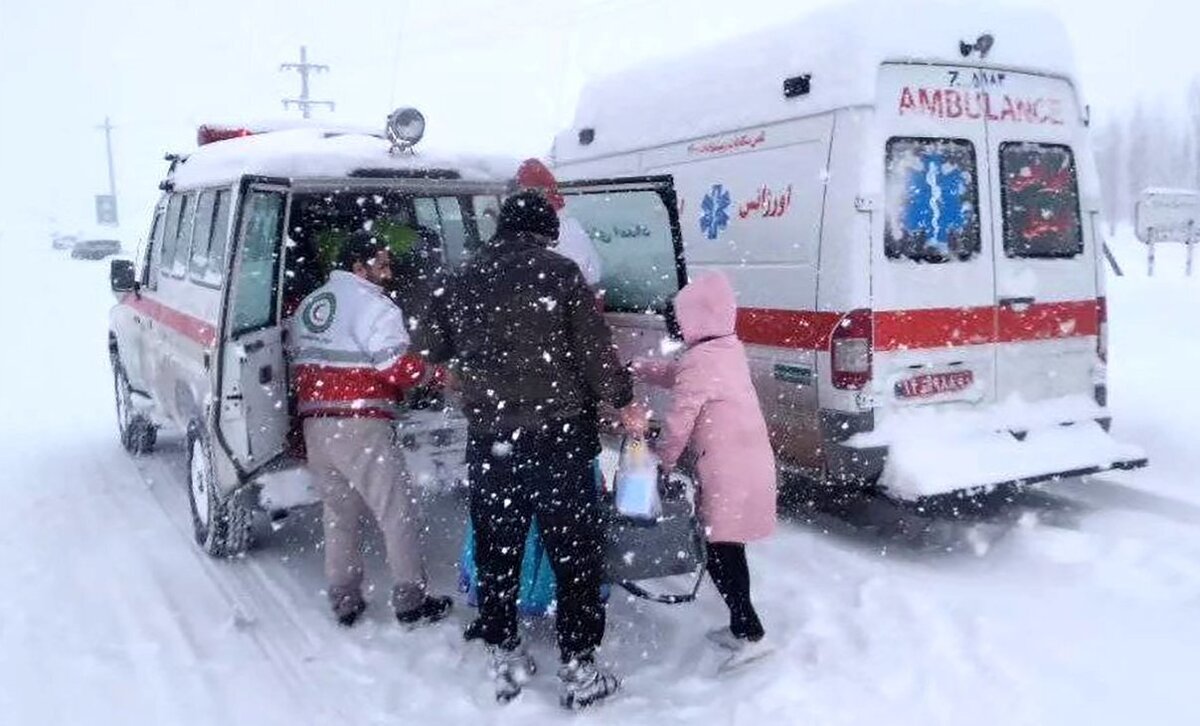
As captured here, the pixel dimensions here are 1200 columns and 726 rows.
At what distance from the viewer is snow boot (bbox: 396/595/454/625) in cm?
477

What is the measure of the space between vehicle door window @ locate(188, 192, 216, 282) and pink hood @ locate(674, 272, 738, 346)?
3.15m

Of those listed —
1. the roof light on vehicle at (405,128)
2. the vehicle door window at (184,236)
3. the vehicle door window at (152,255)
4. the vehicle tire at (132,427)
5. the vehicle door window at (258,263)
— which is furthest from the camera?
the vehicle tire at (132,427)

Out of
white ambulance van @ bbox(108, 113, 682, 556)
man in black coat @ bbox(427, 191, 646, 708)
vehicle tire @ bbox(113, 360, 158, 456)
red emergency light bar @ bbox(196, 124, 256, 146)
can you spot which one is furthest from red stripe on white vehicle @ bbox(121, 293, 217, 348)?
man in black coat @ bbox(427, 191, 646, 708)

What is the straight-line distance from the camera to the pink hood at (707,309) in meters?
4.15

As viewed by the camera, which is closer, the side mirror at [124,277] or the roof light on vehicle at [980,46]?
the roof light on vehicle at [980,46]

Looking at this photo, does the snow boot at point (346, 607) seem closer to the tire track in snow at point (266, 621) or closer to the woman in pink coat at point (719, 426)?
the tire track in snow at point (266, 621)

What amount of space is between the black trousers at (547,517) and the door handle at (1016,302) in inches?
126

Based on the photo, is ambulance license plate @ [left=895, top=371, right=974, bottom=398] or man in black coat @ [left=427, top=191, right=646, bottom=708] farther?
ambulance license plate @ [left=895, top=371, right=974, bottom=398]

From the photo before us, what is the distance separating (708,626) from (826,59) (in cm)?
322

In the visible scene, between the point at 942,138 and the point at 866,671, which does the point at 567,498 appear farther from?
the point at 942,138

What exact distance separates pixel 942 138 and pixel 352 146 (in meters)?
3.25

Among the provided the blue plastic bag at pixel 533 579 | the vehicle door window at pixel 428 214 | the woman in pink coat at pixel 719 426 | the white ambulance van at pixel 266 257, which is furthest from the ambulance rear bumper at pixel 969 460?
the vehicle door window at pixel 428 214

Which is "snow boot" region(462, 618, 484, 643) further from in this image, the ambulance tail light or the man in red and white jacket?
the ambulance tail light

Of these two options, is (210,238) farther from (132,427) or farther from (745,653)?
(745,653)
